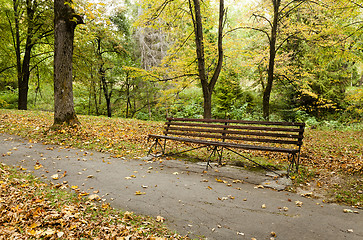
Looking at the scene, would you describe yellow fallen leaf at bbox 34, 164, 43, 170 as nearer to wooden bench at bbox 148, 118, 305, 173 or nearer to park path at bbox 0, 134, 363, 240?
park path at bbox 0, 134, 363, 240

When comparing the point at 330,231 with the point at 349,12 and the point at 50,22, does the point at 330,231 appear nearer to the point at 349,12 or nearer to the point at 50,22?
the point at 349,12

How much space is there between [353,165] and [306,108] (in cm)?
1200

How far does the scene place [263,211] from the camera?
3.49 m

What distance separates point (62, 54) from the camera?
782 cm

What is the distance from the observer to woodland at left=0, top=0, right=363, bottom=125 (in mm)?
10414

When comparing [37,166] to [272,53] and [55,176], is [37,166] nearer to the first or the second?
[55,176]

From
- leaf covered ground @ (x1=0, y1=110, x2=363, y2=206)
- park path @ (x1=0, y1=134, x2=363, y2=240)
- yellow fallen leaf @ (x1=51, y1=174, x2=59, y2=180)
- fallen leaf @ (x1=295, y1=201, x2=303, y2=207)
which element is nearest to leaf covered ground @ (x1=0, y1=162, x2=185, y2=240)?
park path @ (x1=0, y1=134, x2=363, y2=240)

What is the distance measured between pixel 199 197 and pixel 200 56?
8.03 meters

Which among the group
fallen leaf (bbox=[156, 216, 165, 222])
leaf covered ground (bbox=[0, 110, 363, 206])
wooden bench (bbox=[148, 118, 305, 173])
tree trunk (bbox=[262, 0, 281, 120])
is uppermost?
tree trunk (bbox=[262, 0, 281, 120])

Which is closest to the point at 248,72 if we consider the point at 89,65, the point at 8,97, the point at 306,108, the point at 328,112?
the point at 306,108

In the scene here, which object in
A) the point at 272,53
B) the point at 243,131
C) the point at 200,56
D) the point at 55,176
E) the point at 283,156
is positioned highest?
the point at 272,53

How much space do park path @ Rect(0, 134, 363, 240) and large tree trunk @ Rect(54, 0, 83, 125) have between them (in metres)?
2.20

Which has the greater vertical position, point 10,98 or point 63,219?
point 10,98

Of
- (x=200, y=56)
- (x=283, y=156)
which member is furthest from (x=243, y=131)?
(x=200, y=56)
